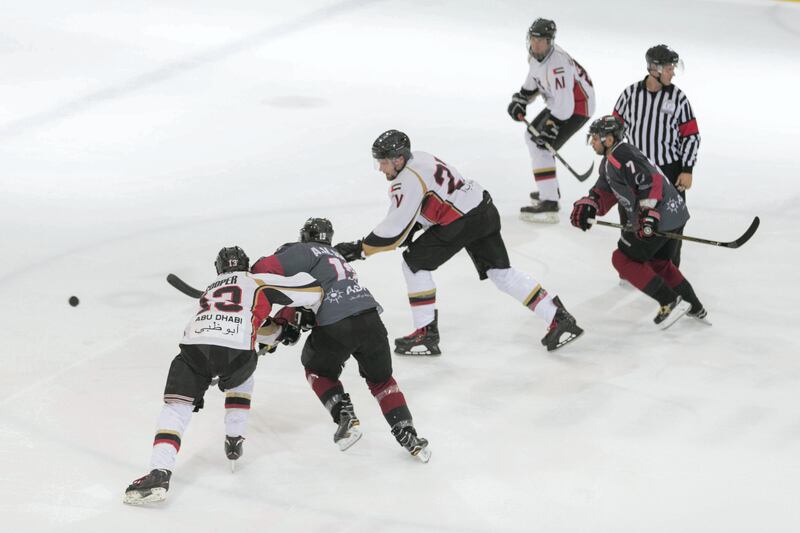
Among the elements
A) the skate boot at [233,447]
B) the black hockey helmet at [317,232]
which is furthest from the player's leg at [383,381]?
the skate boot at [233,447]

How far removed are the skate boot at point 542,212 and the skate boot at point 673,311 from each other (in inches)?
55.3

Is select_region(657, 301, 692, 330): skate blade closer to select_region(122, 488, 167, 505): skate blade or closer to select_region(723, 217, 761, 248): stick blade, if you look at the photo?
select_region(723, 217, 761, 248): stick blade

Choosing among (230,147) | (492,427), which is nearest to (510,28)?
(230,147)

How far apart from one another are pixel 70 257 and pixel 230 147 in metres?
1.85

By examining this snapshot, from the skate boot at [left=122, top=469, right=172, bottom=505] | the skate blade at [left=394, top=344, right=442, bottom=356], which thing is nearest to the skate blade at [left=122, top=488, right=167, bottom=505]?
the skate boot at [left=122, top=469, right=172, bottom=505]

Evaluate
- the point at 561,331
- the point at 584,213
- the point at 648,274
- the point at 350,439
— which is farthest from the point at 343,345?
the point at 648,274

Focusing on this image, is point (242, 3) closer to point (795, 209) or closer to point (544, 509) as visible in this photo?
point (795, 209)

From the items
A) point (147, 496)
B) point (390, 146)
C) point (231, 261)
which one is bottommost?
point (147, 496)

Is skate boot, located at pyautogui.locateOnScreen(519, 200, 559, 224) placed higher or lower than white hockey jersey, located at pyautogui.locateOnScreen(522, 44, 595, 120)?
lower

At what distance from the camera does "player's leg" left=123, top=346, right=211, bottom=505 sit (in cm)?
350

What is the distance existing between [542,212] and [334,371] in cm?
260

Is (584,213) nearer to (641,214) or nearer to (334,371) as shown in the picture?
(641,214)

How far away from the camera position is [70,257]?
5.71 m

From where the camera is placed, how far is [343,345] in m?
3.84
